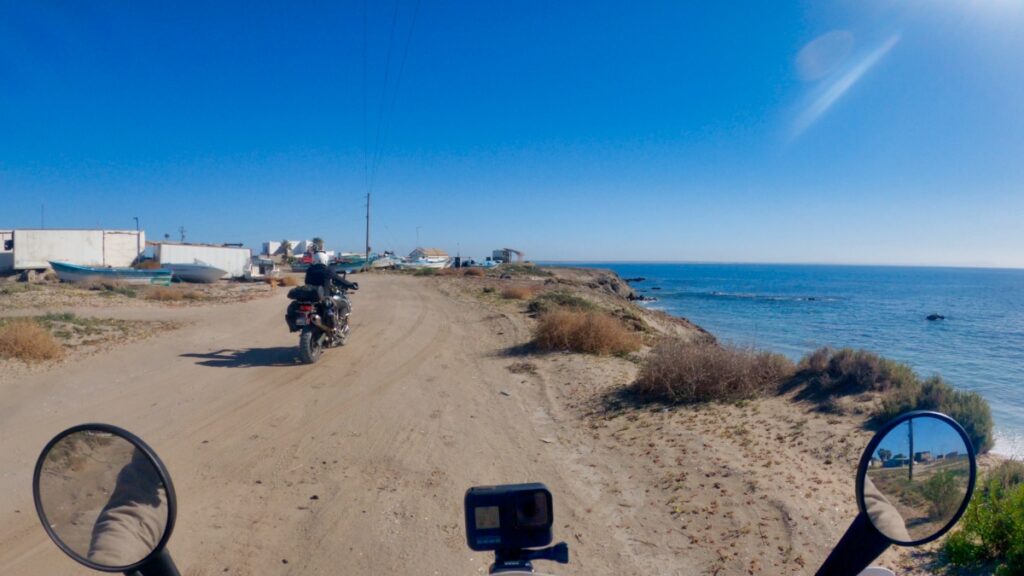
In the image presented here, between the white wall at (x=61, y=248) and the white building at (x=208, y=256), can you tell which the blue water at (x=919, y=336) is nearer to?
the white building at (x=208, y=256)

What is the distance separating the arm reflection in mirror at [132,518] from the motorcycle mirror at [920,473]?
232 cm

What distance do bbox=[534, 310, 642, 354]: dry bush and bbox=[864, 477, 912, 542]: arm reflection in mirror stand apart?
897cm

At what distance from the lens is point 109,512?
1928 mm

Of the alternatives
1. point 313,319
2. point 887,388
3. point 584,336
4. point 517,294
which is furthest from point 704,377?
point 517,294

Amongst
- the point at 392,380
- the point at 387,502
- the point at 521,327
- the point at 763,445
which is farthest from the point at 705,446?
the point at 521,327

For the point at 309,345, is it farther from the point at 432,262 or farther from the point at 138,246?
the point at 432,262

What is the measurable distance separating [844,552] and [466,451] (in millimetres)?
4557

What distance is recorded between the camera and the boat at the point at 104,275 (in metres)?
28.4

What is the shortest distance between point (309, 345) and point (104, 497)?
9149 mm

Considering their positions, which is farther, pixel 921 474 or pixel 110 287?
pixel 110 287

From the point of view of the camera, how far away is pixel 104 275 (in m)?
28.8

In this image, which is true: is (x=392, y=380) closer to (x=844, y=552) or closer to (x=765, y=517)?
(x=765, y=517)

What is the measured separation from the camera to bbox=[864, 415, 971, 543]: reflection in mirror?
7.36 ft

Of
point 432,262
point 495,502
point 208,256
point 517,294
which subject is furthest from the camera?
point 432,262
